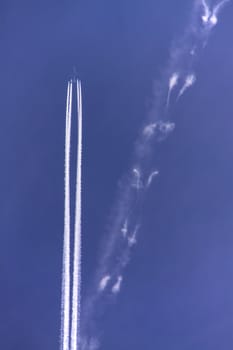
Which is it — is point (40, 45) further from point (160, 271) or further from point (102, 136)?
point (160, 271)

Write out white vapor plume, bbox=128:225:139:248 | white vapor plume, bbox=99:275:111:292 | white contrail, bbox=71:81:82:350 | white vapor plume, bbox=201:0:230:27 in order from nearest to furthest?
white contrail, bbox=71:81:82:350 → white vapor plume, bbox=99:275:111:292 → white vapor plume, bbox=128:225:139:248 → white vapor plume, bbox=201:0:230:27

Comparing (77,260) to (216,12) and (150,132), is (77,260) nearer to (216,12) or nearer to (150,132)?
(150,132)

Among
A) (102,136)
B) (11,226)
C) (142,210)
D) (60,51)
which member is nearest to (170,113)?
(102,136)

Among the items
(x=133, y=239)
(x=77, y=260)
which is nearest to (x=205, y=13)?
(x=133, y=239)

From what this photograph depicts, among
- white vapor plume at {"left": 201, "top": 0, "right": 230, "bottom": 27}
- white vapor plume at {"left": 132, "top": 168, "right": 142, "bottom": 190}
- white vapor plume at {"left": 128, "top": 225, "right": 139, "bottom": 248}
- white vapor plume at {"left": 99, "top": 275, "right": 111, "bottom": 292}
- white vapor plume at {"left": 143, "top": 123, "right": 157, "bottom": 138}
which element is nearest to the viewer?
white vapor plume at {"left": 99, "top": 275, "right": 111, "bottom": 292}

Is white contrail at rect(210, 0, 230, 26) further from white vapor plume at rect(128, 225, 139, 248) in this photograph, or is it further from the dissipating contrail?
white vapor plume at rect(128, 225, 139, 248)

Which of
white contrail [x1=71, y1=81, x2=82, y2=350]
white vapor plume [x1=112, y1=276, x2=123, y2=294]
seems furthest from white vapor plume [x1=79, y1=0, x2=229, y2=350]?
white contrail [x1=71, y1=81, x2=82, y2=350]

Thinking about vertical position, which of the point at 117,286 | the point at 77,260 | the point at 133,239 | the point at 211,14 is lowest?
the point at 117,286

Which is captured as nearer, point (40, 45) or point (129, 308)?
point (129, 308)

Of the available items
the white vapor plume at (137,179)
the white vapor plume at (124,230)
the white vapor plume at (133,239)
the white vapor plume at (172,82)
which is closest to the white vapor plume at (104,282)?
the white vapor plume at (133,239)


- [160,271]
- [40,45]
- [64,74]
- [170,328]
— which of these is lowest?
[170,328]

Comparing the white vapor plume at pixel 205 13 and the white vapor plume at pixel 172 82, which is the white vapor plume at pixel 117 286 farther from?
the white vapor plume at pixel 205 13
